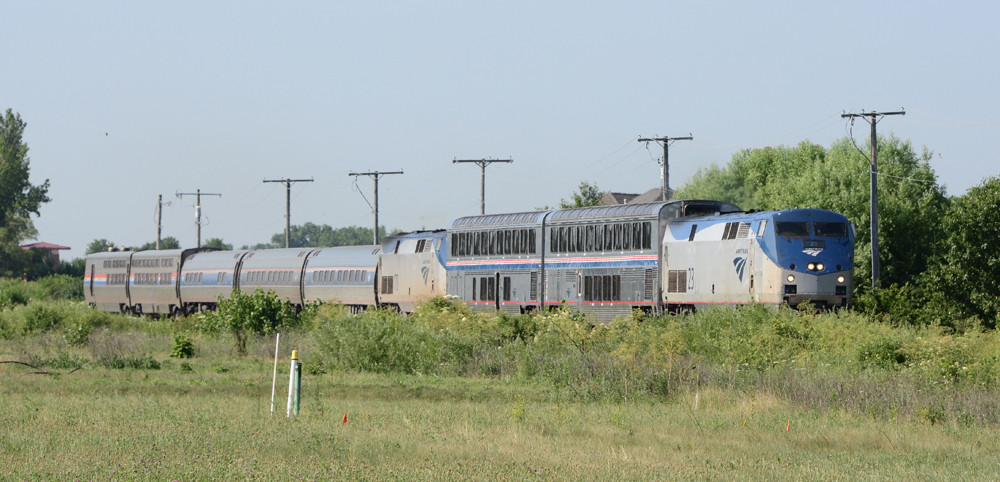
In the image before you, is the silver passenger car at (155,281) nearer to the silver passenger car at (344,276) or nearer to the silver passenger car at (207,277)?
the silver passenger car at (207,277)

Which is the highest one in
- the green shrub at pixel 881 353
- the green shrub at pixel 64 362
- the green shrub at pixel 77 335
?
the green shrub at pixel 881 353

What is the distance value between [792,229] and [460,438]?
63.5 feet

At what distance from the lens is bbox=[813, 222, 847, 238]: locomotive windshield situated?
3466 centimetres

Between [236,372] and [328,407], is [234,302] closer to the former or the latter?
[236,372]

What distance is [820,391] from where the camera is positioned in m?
22.3

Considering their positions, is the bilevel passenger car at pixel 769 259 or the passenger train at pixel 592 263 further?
the passenger train at pixel 592 263

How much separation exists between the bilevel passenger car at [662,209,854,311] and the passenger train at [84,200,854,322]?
0.04 m

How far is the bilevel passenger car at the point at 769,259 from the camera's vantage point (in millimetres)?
33844

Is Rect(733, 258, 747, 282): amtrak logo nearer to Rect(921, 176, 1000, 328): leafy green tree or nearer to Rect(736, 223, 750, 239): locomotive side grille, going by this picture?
Rect(736, 223, 750, 239): locomotive side grille

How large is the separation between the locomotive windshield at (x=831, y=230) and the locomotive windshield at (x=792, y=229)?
18.1 inches

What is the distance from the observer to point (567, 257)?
140ft

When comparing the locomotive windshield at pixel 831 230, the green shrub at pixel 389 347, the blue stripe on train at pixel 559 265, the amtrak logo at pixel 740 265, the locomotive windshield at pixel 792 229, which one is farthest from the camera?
the blue stripe on train at pixel 559 265

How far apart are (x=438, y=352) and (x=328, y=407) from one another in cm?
1010

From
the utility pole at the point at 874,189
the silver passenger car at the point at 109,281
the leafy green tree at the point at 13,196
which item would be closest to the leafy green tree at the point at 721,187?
the utility pole at the point at 874,189
